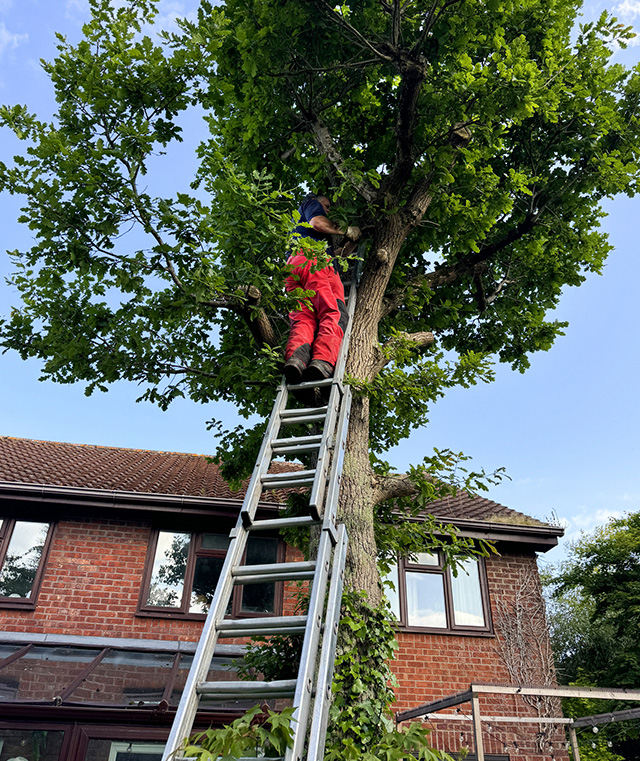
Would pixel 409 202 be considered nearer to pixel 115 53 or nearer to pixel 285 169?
pixel 285 169

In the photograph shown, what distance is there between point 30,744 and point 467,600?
6.92m

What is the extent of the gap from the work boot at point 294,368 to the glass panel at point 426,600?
270 inches

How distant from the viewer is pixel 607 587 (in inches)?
591

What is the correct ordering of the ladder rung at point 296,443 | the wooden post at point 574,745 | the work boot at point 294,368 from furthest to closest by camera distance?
the wooden post at point 574,745, the work boot at point 294,368, the ladder rung at point 296,443

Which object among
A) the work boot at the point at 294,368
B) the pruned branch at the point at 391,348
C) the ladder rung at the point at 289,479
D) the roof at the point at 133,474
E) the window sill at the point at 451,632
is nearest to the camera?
the ladder rung at the point at 289,479

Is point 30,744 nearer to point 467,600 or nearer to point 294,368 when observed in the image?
point 294,368

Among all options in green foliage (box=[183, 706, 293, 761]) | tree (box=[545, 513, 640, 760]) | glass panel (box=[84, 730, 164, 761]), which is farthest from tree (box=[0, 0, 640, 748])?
tree (box=[545, 513, 640, 760])

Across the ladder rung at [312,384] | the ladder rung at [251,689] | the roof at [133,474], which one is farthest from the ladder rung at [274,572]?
the roof at [133,474]

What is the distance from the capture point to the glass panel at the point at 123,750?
23.9 feet

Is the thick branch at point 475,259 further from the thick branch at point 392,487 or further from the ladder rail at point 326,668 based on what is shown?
the ladder rail at point 326,668

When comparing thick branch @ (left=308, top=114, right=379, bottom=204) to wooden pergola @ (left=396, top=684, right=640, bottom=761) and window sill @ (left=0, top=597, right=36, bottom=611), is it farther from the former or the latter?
window sill @ (left=0, top=597, right=36, bottom=611)

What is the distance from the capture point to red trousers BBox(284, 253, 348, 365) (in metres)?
5.22

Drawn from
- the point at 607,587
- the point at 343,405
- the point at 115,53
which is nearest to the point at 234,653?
the point at 343,405

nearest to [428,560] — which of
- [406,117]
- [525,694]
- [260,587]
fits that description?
[260,587]
